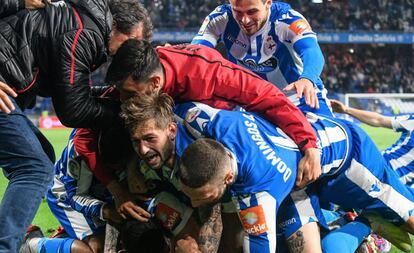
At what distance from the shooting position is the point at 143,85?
3525mm

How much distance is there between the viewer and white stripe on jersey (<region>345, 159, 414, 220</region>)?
3902mm

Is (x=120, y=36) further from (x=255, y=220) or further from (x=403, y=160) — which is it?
(x=403, y=160)

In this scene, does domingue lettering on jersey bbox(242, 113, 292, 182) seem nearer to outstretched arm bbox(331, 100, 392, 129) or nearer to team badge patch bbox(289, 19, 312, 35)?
team badge patch bbox(289, 19, 312, 35)

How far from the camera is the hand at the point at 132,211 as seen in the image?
3.72 m

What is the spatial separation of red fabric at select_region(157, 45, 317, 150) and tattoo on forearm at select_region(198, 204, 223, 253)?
638 mm

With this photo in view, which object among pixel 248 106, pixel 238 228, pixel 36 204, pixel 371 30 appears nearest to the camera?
pixel 36 204

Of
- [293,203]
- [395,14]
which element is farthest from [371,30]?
[293,203]

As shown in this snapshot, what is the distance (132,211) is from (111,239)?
315 mm

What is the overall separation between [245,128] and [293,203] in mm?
742

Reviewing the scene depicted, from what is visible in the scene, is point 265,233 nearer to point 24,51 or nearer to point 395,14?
point 24,51

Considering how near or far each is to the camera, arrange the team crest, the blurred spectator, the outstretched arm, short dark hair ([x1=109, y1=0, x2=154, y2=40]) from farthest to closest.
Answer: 1. the blurred spectator
2. the outstretched arm
3. the team crest
4. short dark hair ([x1=109, y1=0, x2=154, y2=40])

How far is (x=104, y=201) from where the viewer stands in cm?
411

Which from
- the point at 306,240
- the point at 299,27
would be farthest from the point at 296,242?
the point at 299,27

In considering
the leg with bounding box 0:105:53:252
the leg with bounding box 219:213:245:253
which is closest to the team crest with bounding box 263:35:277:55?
the leg with bounding box 219:213:245:253
